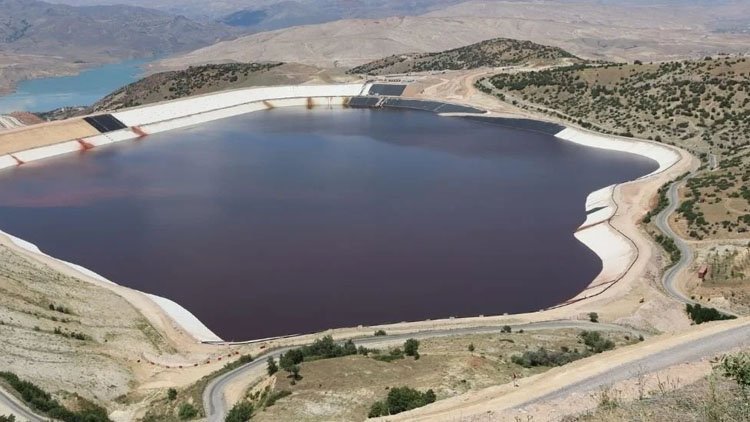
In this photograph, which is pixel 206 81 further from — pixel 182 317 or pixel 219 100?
pixel 182 317

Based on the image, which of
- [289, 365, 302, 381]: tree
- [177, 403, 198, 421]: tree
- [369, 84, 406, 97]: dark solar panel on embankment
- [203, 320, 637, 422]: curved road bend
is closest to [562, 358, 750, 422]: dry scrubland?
[289, 365, 302, 381]: tree

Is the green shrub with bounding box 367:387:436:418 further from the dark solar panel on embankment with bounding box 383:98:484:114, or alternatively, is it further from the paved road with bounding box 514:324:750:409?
the dark solar panel on embankment with bounding box 383:98:484:114

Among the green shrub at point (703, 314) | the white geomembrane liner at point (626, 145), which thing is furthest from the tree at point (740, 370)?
the white geomembrane liner at point (626, 145)

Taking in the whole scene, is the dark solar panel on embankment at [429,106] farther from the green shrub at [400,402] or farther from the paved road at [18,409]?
the paved road at [18,409]

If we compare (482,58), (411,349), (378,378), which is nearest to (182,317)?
(411,349)

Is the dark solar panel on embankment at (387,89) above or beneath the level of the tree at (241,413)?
above

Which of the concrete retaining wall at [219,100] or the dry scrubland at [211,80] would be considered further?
the dry scrubland at [211,80]

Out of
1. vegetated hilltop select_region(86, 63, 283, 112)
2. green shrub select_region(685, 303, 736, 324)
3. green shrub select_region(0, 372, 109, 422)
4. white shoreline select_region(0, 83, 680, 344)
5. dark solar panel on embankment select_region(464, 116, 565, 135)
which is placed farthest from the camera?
vegetated hilltop select_region(86, 63, 283, 112)
